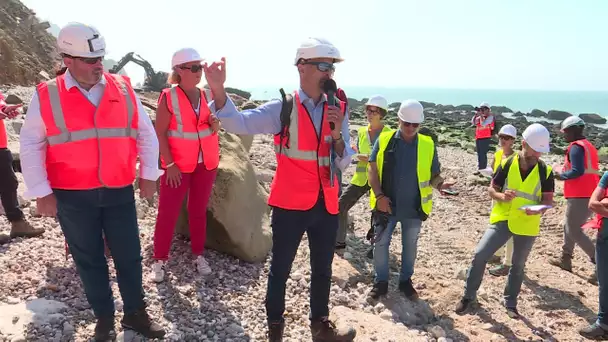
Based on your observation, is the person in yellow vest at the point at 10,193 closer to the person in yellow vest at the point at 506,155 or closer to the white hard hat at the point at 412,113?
the white hard hat at the point at 412,113

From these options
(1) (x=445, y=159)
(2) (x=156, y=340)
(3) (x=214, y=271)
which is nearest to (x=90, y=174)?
(2) (x=156, y=340)

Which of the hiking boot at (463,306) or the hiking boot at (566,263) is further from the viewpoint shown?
the hiking boot at (566,263)

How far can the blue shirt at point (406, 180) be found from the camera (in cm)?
491

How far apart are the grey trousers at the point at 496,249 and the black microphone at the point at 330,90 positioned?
268cm

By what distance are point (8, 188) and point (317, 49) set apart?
3.92m

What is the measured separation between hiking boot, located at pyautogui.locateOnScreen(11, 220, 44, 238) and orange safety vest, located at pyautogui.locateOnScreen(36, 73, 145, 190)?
233cm

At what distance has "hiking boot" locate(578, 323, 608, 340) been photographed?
16.2 ft

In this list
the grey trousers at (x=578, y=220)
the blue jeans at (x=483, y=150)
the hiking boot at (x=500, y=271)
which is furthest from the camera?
the blue jeans at (x=483, y=150)

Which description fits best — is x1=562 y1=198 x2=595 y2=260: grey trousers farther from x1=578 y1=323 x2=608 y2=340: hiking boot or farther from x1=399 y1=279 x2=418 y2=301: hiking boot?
x1=399 y1=279 x2=418 y2=301: hiking boot

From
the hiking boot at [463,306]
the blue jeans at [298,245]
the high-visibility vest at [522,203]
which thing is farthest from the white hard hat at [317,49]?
the hiking boot at [463,306]

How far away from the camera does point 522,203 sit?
16.2 ft

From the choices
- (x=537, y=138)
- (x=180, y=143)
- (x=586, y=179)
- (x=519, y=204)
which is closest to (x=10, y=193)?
(x=180, y=143)

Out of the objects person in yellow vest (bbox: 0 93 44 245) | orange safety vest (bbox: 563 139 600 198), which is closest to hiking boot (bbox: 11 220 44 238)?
person in yellow vest (bbox: 0 93 44 245)

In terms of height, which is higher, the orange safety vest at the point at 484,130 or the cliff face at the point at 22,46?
the cliff face at the point at 22,46
